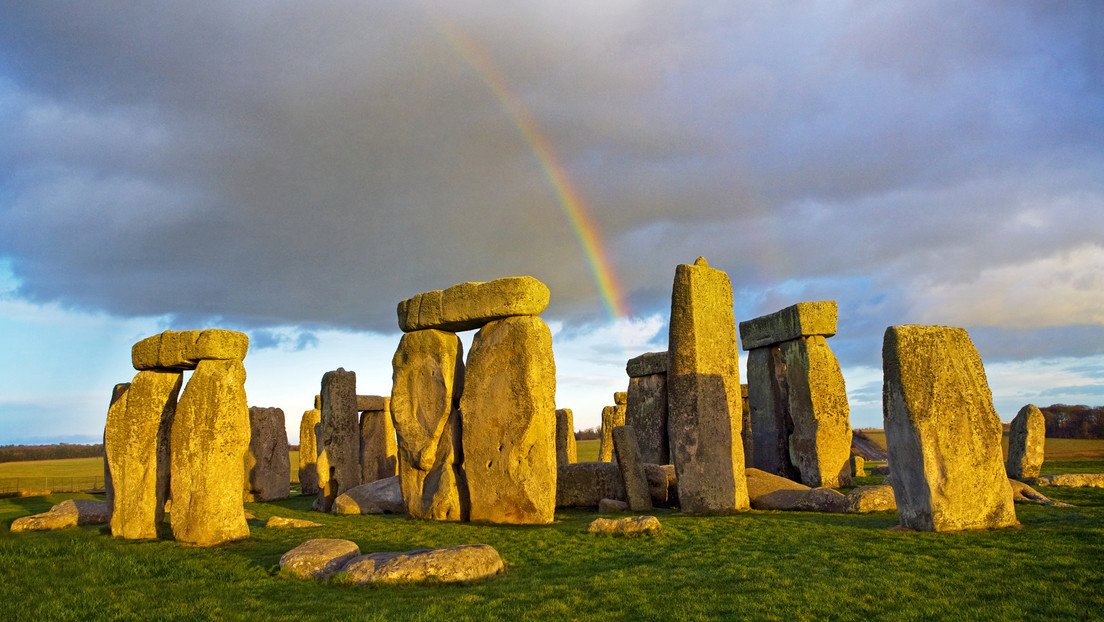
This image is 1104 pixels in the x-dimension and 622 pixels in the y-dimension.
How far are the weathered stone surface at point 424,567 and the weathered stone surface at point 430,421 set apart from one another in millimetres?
5709

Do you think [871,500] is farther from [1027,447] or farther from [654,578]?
[1027,447]

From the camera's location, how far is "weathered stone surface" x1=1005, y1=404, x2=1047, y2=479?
17109mm

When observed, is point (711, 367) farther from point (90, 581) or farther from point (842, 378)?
point (90, 581)

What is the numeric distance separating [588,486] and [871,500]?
18.4 ft

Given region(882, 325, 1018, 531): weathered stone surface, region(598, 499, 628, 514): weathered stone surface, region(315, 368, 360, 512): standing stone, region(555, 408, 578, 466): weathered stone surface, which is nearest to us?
region(882, 325, 1018, 531): weathered stone surface

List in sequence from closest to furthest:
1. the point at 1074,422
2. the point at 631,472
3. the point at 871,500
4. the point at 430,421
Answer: the point at 871,500 < the point at 631,472 < the point at 430,421 < the point at 1074,422

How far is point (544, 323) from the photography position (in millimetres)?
13648

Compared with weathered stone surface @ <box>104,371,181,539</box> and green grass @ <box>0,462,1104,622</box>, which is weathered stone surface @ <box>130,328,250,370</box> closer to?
weathered stone surface @ <box>104,371,181,539</box>

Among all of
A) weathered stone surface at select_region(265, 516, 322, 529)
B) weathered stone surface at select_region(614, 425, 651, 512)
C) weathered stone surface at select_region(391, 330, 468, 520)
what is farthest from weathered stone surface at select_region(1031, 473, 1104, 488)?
weathered stone surface at select_region(265, 516, 322, 529)

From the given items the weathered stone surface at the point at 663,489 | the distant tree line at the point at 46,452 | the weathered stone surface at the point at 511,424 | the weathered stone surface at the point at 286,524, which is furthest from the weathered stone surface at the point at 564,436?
the distant tree line at the point at 46,452

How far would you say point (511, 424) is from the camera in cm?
1314

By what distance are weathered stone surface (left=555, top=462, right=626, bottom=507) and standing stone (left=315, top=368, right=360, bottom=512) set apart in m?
5.82

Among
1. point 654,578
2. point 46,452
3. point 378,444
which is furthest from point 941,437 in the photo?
point 46,452

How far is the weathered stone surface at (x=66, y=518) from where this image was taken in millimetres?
13539
